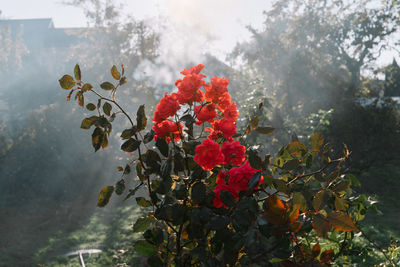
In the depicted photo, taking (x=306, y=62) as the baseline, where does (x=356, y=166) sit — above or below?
below

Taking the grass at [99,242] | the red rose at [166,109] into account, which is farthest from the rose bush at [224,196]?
the grass at [99,242]

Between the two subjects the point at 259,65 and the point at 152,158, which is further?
the point at 259,65

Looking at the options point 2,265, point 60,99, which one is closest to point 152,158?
point 2,265

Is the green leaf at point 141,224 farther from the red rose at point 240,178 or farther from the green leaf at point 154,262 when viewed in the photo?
the red rose at point 240,178

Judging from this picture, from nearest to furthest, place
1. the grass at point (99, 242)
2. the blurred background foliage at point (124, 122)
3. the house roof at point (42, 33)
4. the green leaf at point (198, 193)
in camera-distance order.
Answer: the green leaf at point (198, 193), the grass at point (99, 242), the blurred background foliage at point (124, 122), the house roof at point (42, 33)

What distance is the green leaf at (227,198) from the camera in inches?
45.6

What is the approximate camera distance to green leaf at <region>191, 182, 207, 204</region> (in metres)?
1.20

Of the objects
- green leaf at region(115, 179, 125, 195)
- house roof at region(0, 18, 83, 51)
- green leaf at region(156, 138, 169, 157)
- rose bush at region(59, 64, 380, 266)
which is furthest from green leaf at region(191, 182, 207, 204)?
house roof at region(0, 18, 83, 51)

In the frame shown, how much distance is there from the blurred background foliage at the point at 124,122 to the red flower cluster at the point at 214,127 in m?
0.21

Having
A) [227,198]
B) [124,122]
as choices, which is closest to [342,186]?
[227,198]

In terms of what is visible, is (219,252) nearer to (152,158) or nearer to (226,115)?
(152,158)

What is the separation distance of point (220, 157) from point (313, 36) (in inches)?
1056

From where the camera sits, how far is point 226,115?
1.45 metres

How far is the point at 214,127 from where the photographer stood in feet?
4.75
